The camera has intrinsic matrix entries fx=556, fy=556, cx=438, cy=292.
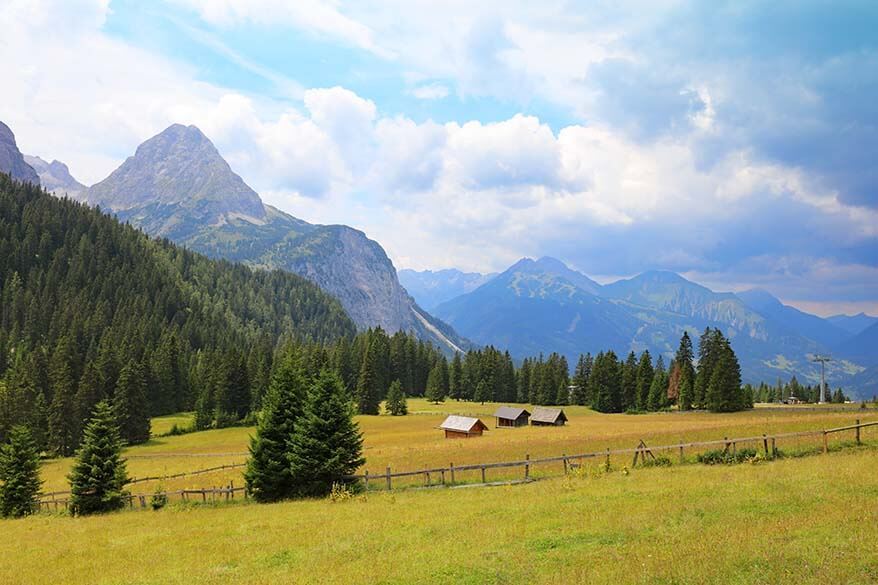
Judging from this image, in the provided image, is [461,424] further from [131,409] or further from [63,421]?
[63,421]

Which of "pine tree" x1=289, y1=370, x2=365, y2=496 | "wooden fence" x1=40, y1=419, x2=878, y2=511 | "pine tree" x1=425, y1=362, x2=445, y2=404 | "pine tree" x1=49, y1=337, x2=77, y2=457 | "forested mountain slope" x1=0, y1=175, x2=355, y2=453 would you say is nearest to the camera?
"wooden fence" x1=40, y1=419, x2=878, y2=511

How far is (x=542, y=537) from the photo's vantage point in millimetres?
18172

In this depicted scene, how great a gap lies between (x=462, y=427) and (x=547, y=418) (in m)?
21.2

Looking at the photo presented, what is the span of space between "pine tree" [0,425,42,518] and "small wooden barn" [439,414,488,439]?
47.4 m

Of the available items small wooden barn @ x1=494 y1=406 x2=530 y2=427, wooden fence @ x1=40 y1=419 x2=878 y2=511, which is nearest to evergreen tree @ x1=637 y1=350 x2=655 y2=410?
small wooden barn @ x1=494 y1=406 x2=530 y2=427

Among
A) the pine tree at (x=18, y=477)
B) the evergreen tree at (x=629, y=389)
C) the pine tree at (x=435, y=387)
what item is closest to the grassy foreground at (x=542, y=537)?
the pine tree at (x=18, y=477)

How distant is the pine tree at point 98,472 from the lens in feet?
133

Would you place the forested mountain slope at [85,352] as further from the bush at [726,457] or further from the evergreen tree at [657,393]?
the bush at [726,457]

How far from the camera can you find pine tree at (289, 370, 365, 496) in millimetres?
36219

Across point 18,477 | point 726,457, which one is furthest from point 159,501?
point 726,457

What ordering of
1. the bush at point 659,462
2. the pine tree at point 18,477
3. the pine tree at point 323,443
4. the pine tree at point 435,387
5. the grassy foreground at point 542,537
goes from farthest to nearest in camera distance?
the pine tree at point 435,387 → the pine tree at point 18,477 → the pine tree at point 323,443 → the bush at point 659,462 → the grassy foreground at point 542,537

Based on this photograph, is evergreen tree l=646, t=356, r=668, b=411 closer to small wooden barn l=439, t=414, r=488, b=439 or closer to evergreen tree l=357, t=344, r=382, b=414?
small wooden barn l=439, t=414, r=488, b=439

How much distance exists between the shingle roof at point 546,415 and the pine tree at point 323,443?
62.0m

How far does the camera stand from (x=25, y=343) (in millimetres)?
148125
